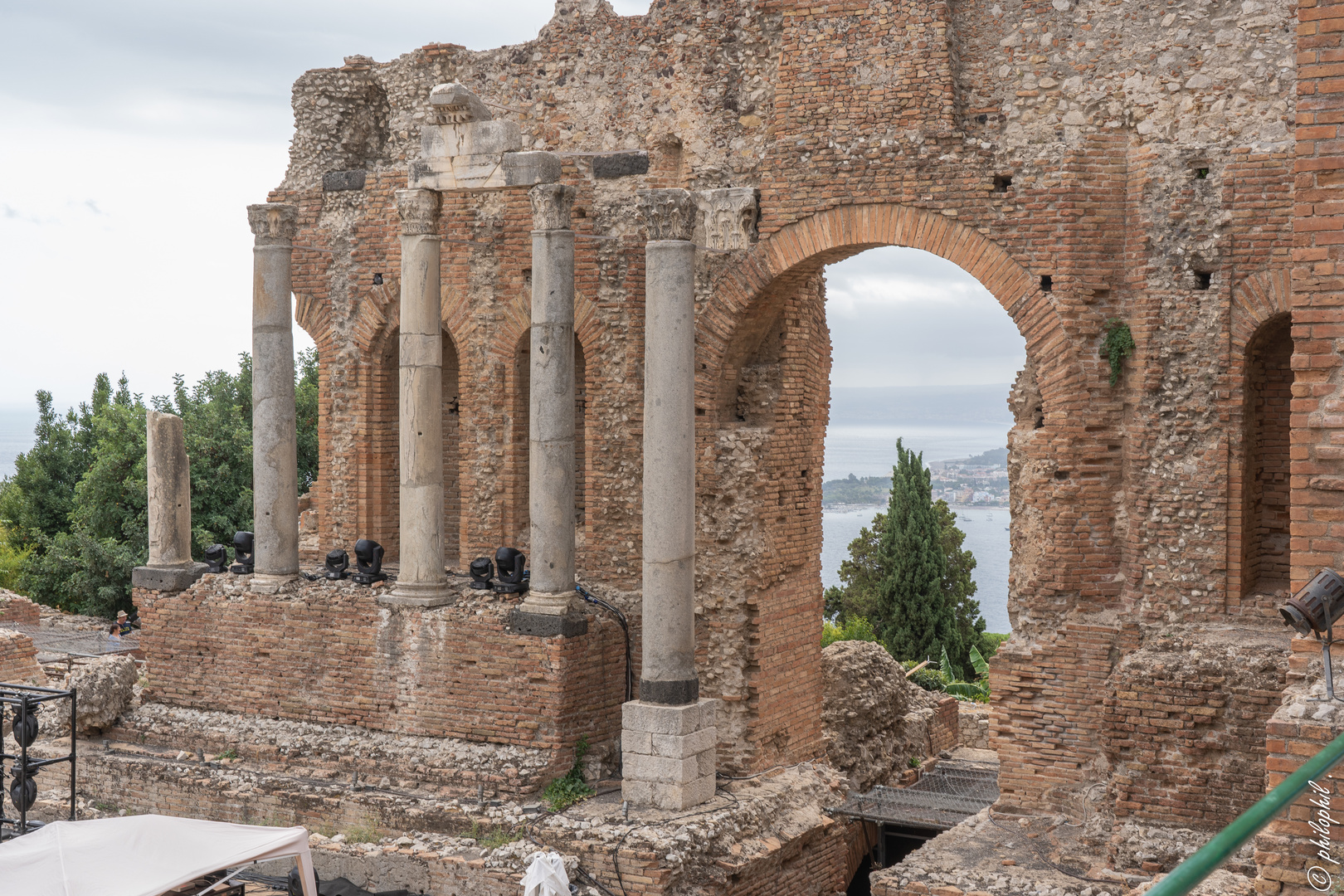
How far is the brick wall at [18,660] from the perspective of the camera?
18.2 meters

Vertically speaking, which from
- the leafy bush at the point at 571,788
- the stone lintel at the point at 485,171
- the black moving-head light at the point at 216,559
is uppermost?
the stone lintel at the point at 485,171

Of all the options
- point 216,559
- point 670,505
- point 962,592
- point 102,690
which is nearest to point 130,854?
point 670,505

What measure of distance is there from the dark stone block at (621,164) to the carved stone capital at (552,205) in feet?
3.24

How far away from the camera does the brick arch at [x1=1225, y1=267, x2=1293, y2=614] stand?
37.9 ft

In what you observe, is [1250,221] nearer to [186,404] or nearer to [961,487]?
[186,404]

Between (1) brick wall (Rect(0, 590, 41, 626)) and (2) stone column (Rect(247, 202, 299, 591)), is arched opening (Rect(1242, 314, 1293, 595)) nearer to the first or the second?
(2) stone column (Rect(247, 202, 299, 591))

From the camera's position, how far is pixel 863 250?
14.0m

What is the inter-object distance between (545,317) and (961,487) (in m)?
113

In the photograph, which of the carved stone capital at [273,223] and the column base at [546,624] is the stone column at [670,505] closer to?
the column base at [546,624]

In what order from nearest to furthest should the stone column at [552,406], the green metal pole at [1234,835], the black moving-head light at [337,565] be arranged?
the green metal pole at [1234,835] < the stone column at [552,406] < the black moving-head light at [337,565]

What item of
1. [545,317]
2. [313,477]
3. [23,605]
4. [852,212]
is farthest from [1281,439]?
[313,477]

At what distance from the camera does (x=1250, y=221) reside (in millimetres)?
11586

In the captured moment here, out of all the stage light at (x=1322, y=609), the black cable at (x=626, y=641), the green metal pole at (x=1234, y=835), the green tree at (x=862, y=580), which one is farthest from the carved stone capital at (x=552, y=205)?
the green tree at (x=862, y=580)

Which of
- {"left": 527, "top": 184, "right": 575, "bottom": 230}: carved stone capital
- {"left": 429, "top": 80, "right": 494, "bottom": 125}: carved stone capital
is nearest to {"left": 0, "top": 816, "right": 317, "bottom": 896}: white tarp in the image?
{"left": 527, "top": 184, "right": 575, "bottom": 230}: carved stone capital
